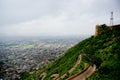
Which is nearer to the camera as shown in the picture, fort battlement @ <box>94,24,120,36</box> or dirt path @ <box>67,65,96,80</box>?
dirt path @ <box>67,65,96,80</box>

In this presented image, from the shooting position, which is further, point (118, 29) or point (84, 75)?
point (118, 29)

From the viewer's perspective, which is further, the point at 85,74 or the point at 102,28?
the point at 102,28

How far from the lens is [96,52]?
139ft

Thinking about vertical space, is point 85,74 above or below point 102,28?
below

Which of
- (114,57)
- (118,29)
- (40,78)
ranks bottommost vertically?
(40,78)

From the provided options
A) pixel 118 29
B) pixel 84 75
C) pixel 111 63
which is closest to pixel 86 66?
pixel 84 75

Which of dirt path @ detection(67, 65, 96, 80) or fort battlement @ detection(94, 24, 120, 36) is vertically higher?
fort battlement @ detection(94, 24, 120, 36)

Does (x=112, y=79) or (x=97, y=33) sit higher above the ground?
(x=97, y=33)

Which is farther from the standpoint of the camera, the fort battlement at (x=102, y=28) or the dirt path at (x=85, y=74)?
the fort battlement at (x=102, y=28)

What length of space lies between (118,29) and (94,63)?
19928 mm

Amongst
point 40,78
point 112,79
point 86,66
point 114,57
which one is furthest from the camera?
point 40,78

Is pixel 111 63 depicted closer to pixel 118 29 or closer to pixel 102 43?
pixel 102 43

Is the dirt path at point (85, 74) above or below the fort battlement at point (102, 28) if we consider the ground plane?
below

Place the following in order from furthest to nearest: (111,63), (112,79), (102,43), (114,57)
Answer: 1. (102,43)
2. (114,57)
3. (111,63)
4. (112,79)
